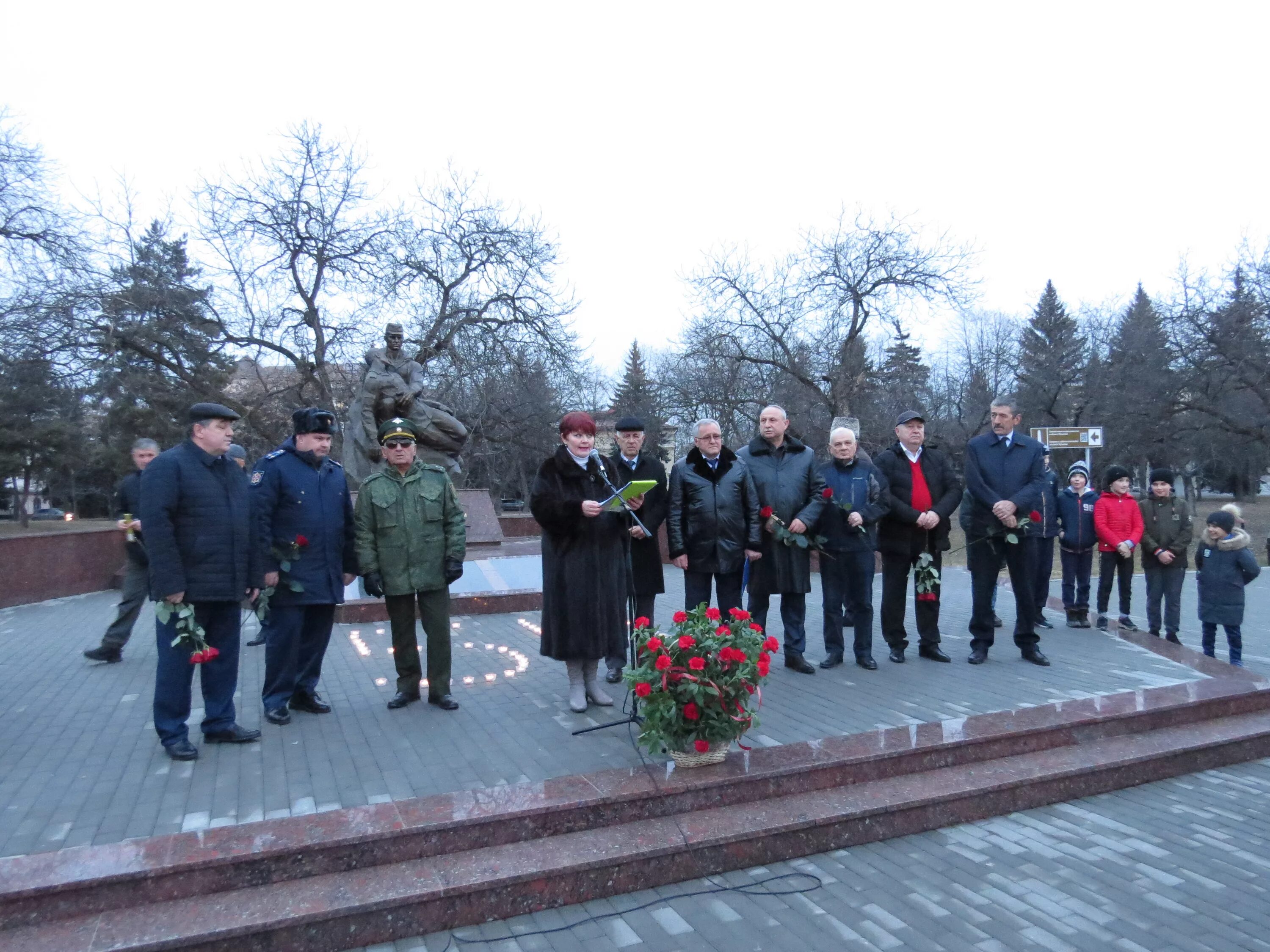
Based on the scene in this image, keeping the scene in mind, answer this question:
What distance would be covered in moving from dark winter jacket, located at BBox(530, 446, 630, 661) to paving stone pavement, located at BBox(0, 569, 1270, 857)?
48cm

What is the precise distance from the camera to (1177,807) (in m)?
4.38

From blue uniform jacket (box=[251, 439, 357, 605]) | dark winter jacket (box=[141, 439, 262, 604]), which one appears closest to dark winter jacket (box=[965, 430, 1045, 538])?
blue uniform jacket (box=[251, 439, 357, 605])

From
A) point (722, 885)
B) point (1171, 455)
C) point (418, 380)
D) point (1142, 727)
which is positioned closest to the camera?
point (722, 885)

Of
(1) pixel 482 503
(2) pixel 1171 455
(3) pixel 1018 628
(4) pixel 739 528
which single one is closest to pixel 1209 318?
(2) pixel 1171 455

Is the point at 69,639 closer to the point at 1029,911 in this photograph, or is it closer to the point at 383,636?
the point at 383,636

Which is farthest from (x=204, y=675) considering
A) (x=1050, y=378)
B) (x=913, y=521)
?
(x=1050, y=378)

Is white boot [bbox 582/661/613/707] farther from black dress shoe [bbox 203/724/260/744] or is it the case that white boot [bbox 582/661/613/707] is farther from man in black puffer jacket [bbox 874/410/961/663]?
man in black puffer jacket [bbox 874/410/961/663]

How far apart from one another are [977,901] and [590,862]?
1529 millimetres

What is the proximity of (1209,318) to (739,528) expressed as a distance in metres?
26.3

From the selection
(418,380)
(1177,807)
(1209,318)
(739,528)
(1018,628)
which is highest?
(1209,318)

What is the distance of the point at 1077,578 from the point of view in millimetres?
8688

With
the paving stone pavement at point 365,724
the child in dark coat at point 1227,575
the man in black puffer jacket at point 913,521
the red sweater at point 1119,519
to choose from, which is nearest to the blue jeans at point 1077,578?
the red sweater at point 1119,519

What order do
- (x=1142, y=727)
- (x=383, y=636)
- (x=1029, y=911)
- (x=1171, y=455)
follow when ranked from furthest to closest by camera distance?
(x=1171, y=455), (x=383, y=636), (x=1142, y=727), (x=1029, y=911)

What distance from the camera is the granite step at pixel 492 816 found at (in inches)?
123
